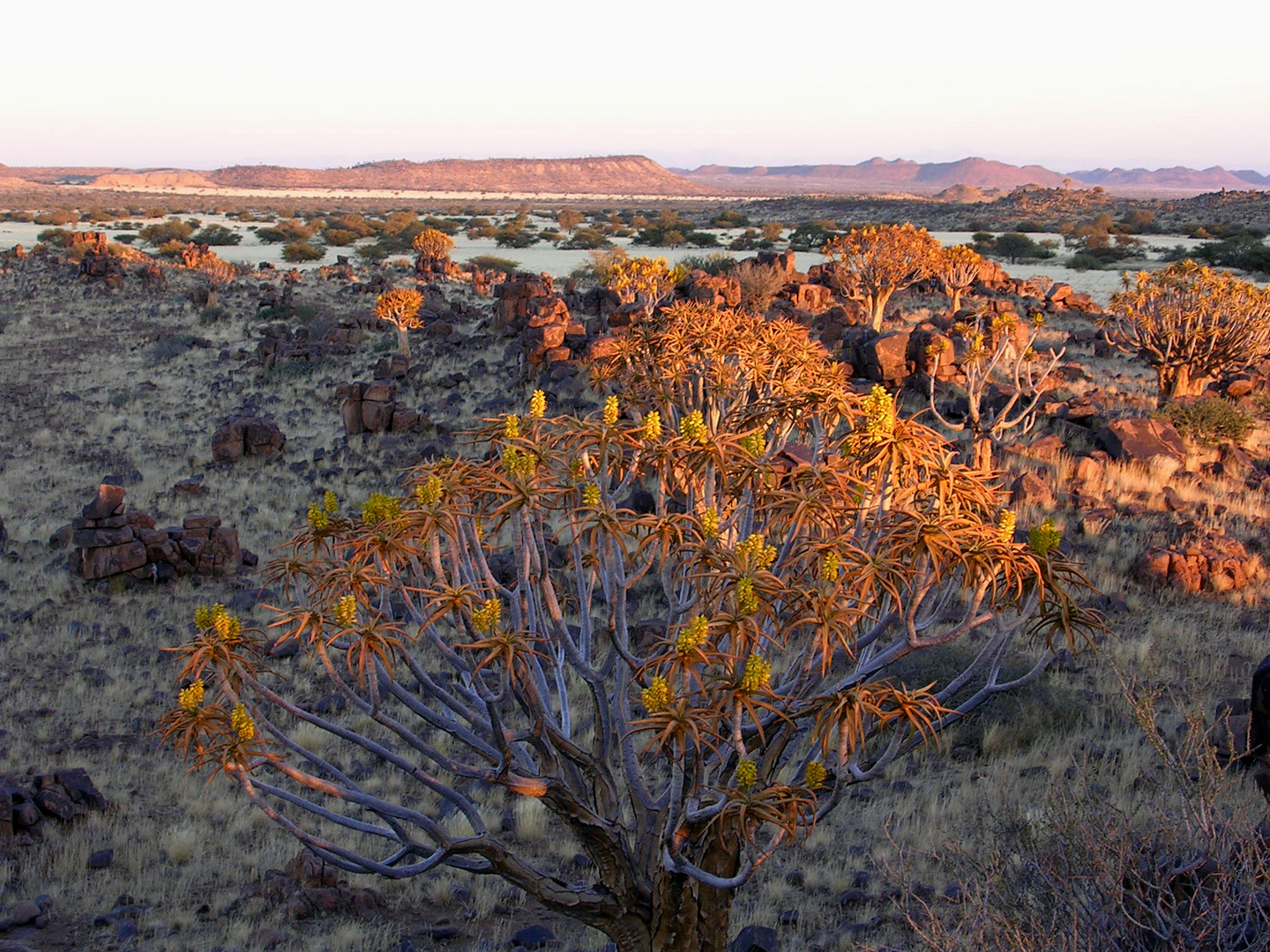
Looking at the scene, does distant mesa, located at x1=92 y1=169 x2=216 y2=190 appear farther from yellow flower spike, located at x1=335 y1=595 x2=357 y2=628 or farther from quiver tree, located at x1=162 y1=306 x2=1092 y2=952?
yellow flower spike, located at x1=335 y1=595 x2=357 y2=628

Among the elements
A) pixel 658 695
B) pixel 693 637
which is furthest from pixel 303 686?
pixel 693 637

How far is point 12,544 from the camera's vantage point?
1415 cm

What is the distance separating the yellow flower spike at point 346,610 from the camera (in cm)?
401

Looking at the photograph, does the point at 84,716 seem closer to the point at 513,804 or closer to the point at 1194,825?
the point at 513,804

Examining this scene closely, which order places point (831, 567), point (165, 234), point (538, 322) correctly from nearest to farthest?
point (831, 567) → point (538, 322) → point (165, 234)

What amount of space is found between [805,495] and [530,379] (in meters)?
19.3

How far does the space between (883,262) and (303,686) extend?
2237cm

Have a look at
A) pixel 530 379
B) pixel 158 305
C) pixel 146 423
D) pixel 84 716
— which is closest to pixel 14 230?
pixel 158 305

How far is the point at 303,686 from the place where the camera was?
10.1 metres

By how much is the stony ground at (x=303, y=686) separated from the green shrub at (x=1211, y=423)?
20.7 inches

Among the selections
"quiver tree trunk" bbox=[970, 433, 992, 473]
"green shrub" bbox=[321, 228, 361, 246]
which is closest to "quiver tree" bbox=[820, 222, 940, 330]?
"quiver tree trunk" bbox=[970, 433, 992, 473]

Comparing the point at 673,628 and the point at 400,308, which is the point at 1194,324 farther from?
the point at 400,308

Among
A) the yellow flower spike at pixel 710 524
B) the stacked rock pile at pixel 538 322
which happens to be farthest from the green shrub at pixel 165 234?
the yellow flower spike at pixel 710 524

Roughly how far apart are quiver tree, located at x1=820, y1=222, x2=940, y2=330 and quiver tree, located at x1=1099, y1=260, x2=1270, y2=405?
8.29m
